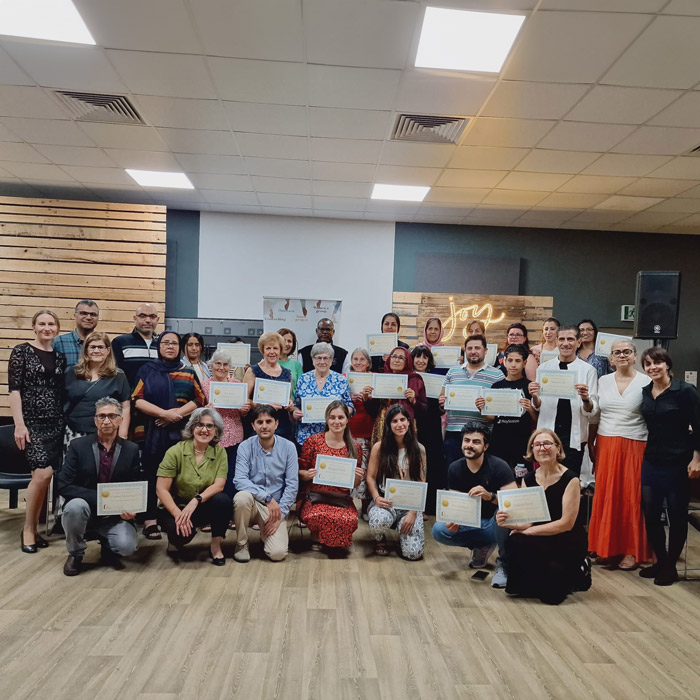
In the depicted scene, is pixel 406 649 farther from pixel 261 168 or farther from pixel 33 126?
pixel 33 126

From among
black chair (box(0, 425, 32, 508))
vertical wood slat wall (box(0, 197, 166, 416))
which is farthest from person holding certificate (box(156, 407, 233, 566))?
vertical wood slat wall (box(0, 197, 166, 416))

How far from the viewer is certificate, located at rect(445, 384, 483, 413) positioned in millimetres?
4129

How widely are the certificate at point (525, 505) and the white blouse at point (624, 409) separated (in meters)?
0.98

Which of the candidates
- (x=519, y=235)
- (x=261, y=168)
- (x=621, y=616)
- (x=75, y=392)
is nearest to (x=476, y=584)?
(x=621, y=616)

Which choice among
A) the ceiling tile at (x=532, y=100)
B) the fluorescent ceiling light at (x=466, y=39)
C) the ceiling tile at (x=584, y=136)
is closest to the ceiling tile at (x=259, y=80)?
the fluorescent ceiling light at (x=466, y=39)

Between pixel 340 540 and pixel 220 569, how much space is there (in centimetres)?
80

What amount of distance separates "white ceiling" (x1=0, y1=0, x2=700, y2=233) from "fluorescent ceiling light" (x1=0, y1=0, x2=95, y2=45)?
0.08 m

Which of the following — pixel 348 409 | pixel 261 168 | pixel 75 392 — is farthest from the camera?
pixel 261 168

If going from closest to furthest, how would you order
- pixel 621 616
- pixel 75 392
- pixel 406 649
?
pixel 406 649
pixel 621 616
pixel 75 392

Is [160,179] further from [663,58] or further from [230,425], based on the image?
[663,58]

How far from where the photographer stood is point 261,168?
5.39 m

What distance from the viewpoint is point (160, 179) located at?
5977 mm

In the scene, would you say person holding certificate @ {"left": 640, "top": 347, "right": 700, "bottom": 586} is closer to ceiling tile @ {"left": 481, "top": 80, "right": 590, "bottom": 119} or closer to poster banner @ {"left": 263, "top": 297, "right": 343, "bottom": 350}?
ceiling tile @ {"left": 481, "top": 80, "right": 590, "bottom": 119}

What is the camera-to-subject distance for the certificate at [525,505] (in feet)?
10.2
